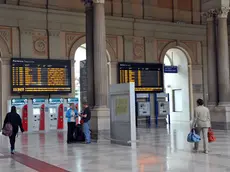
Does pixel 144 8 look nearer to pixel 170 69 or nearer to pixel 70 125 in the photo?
pixel 170 69

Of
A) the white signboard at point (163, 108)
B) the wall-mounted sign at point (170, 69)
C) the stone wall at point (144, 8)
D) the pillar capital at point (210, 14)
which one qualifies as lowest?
the white signboard at point (163, 108)

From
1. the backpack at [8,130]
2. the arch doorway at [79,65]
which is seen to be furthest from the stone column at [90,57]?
the arch doorway at [79,65]

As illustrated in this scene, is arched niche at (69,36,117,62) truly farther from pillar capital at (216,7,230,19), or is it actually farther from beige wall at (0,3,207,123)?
pillar capital at (216,7,230,19)

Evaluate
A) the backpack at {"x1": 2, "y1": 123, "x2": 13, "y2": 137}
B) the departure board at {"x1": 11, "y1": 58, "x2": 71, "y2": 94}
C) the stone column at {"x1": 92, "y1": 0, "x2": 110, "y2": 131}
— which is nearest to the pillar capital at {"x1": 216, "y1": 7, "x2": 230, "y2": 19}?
the stone column at {"x1": 92, "y1": 0, "x2": 110, "y2": 131}

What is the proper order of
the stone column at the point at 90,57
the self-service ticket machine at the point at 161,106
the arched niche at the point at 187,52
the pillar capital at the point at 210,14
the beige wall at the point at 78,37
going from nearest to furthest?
1. the stone column at the point at 90,57
2. the pillar capital at the point at 210,14
3. the beige wall at the point at 78,37
4. the self-service ticket machine at the point at 161,106
5. the arched niche at the point at 187,52

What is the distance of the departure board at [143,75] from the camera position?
2212 cm

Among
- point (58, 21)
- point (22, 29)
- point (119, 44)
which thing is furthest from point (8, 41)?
point (119, 44)

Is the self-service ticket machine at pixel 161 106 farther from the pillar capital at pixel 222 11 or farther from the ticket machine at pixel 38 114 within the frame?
the ticket machine at pixel 38 114

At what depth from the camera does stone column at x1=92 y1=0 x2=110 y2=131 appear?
15406mm

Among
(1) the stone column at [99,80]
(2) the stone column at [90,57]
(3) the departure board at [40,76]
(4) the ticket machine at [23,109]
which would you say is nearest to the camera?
(1) the stone column at [99,80]

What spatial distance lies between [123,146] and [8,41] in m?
10.1

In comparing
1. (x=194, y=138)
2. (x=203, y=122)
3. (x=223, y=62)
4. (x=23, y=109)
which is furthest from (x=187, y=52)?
(x=194, y=138)

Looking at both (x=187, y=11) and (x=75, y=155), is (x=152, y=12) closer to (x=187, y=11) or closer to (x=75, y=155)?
(x=187, y=11)

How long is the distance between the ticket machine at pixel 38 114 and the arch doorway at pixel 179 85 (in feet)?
32.5
